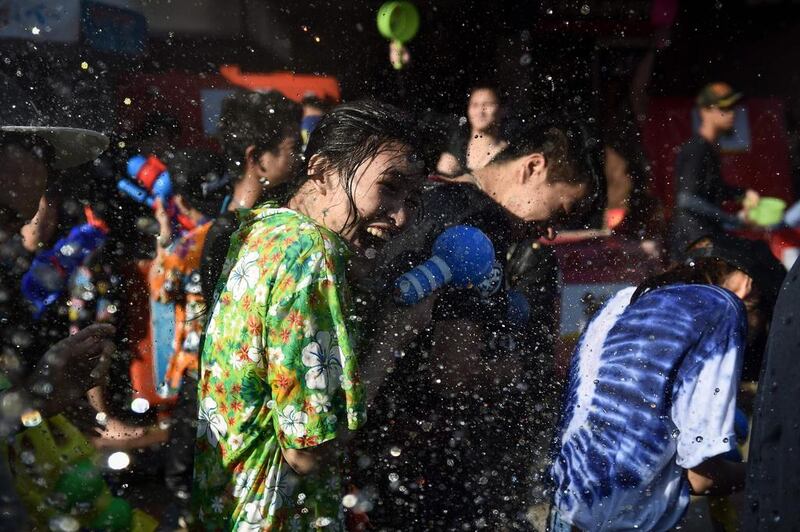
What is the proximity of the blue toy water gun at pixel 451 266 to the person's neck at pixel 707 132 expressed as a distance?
1.42 meters

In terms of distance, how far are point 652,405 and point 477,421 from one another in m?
0.69

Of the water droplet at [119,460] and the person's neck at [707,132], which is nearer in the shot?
the water droplet at [119,460]

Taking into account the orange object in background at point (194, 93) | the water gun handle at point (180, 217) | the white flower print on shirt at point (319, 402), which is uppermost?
the orange object in background at point (194, 93)

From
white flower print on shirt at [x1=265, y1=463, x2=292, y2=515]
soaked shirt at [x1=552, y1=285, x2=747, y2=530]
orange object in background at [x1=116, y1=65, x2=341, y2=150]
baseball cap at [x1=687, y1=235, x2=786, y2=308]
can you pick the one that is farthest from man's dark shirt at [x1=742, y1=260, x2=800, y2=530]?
orange object in background at [x1=116, y1=65, x2=341, y2=150]

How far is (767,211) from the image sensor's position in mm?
2938

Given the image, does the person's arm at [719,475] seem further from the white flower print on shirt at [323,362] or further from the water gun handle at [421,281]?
the white flower print on shirt at [323,362]

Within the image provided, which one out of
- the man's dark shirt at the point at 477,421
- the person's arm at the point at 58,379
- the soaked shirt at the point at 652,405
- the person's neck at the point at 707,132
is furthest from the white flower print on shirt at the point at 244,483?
the person's neck at the point at 707,132

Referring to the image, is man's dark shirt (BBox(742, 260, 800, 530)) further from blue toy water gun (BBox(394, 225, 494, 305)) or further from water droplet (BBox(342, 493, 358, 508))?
water droplet (BBox(342, 493, 358, 508))

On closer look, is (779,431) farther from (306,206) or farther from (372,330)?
(306,206)

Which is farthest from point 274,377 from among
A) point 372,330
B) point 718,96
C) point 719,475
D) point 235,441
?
point 718,96

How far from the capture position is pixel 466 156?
2549 mm

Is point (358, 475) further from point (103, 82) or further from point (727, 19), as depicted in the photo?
point (727, 19)

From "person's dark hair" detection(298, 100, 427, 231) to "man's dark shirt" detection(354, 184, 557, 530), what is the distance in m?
0.51

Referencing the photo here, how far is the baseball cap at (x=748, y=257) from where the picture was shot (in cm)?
225
